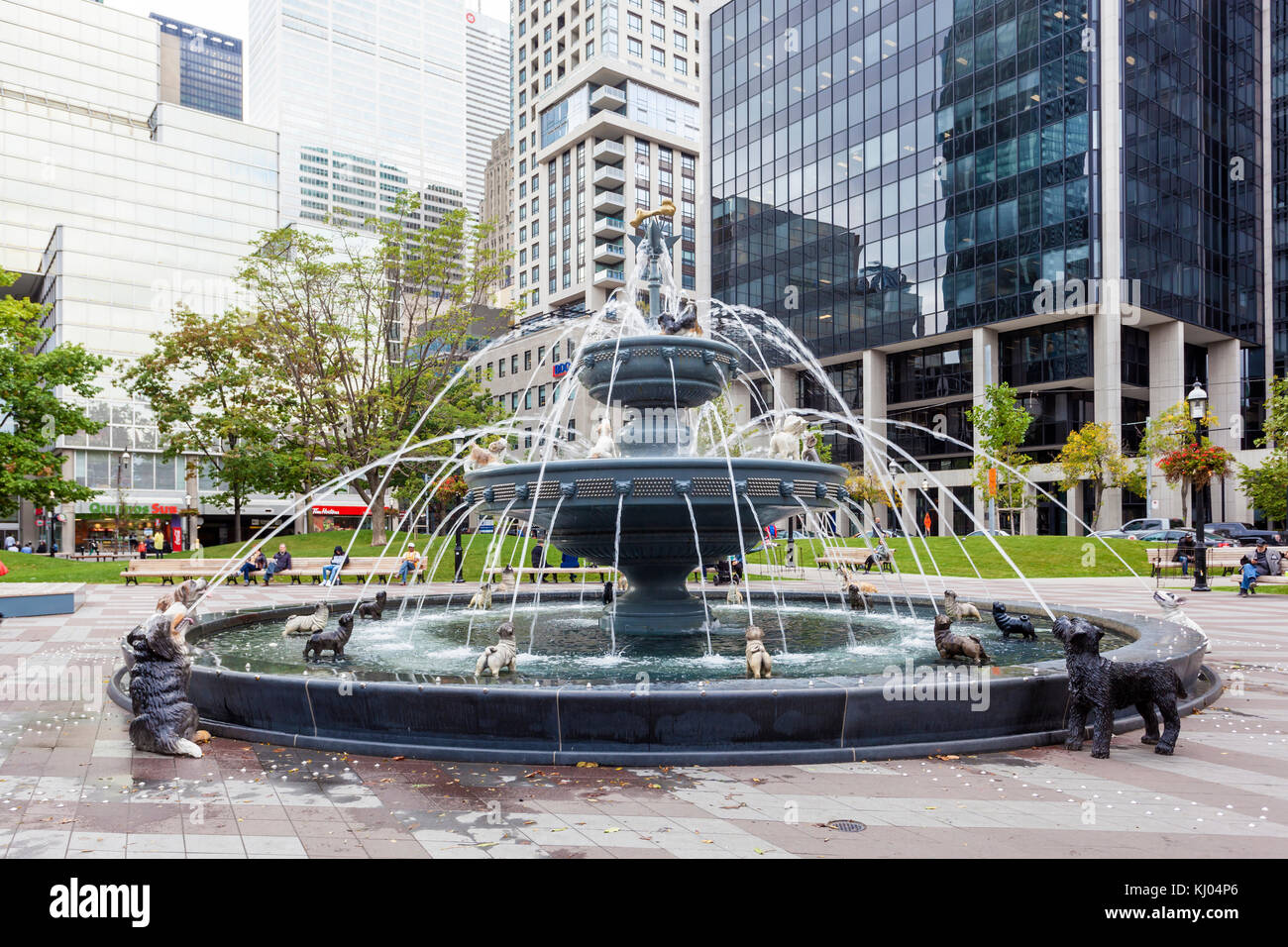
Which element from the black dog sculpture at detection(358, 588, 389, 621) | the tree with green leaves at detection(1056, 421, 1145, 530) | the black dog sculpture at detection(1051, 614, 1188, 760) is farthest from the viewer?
the tree with green leaves at detection(1056, 421, 1145, 530)

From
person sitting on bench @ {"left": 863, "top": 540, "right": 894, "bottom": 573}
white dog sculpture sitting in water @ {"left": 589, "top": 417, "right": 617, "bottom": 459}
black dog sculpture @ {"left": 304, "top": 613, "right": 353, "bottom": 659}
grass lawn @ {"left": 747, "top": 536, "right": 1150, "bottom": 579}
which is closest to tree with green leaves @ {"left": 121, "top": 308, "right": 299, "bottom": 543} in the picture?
grass lawn @ {"left": 747, "top": 536, "right": 1150, "bottom": 579}

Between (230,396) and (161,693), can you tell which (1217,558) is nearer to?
(161,693)

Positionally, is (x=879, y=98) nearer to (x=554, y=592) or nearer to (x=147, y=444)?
(x=554, y=592)

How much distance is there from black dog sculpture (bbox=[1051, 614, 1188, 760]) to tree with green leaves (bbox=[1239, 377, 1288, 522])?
44.7 metres

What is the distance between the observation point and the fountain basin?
9398 millimetres

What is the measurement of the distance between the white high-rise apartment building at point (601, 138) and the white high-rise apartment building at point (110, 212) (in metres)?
25.6

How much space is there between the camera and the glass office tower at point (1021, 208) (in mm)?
49062

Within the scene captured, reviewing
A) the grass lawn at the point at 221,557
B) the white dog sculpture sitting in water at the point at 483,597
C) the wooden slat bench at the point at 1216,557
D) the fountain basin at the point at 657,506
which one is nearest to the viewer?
the fountain basin at the point at 657,506

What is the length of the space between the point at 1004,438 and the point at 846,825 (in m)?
47.3

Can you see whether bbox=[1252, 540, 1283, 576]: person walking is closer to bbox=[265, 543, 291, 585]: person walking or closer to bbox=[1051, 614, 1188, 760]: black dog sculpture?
bbox=[1051, 614, 1188, 760]: black dog sculpture

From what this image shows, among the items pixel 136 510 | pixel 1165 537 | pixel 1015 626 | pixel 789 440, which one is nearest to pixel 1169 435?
pixel 1165 537

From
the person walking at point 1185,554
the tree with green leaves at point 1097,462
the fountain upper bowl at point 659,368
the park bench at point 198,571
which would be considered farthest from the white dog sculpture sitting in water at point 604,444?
the tree with green leaves at point 1097,462

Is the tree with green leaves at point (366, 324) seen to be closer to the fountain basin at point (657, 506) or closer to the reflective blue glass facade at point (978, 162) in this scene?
the fountain basin at point (657, 506)

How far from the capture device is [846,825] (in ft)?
16.8
